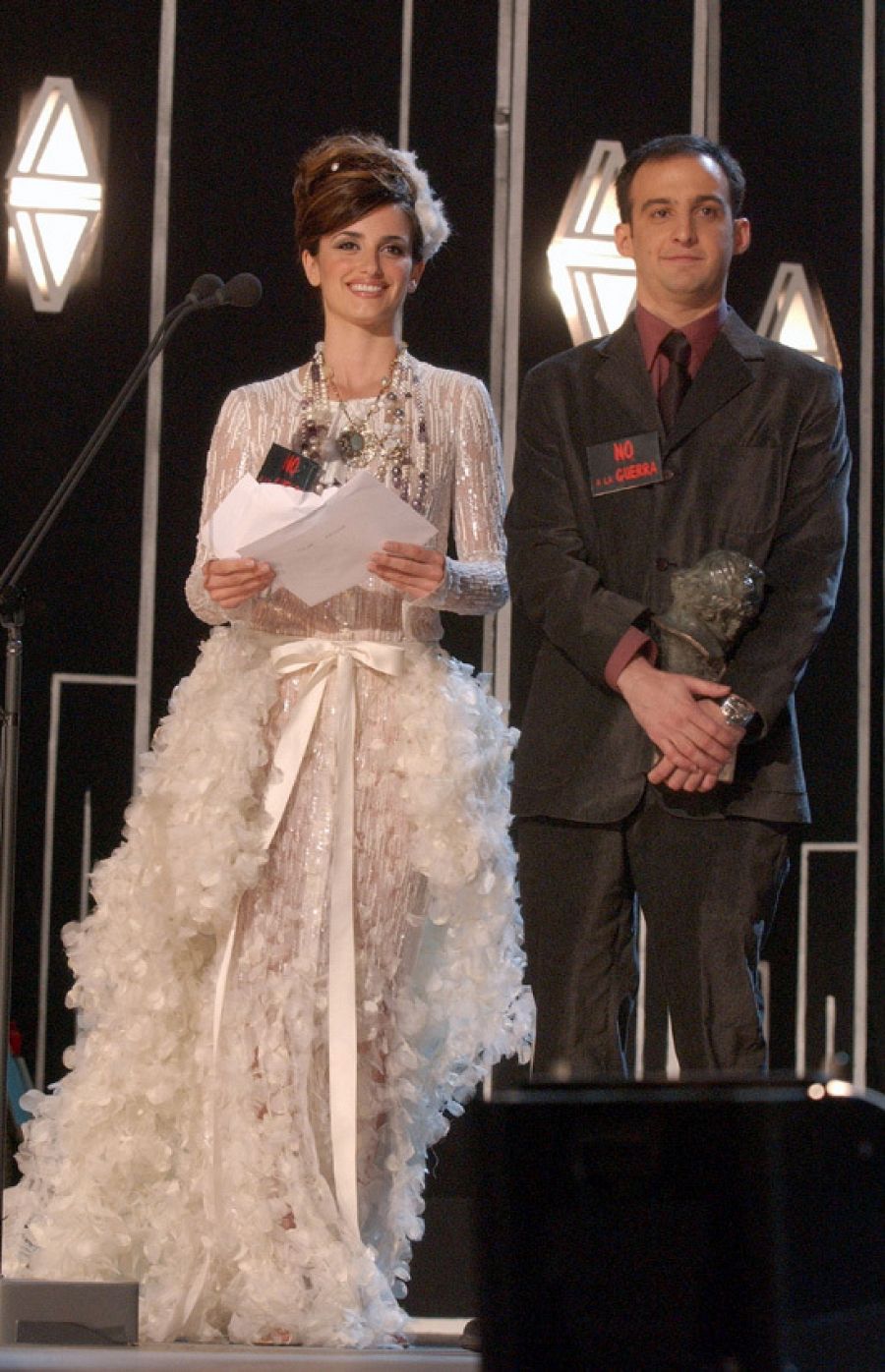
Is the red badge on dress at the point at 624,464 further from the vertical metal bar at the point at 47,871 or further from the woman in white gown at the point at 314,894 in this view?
the vertical metal bar at the point at 47,871

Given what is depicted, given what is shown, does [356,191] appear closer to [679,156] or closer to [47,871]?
[679,156]

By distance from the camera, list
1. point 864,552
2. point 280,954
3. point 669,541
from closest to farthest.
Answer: point 669,541 → point 280,954 → point 864,552

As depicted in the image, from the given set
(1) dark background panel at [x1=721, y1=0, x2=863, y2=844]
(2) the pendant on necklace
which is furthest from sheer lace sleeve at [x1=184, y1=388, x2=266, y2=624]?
(1) dark background panel at [x1=721, y1=0, x2=863, y2=844]

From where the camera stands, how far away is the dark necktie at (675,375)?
2.75 meters

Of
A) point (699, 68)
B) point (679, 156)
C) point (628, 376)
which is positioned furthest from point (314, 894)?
point (699, 68)

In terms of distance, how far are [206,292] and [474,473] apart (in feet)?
1.57

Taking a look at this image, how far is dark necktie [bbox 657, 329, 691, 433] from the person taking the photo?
2.75m

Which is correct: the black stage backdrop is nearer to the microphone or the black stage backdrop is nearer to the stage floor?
the microphone

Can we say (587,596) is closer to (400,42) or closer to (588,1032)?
(588,1032)

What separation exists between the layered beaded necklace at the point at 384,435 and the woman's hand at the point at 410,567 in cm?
20

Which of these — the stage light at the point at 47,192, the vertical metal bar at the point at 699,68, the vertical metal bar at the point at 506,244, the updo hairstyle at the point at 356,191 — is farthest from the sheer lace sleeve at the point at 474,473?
the vertical metal bar at the point at 699,68

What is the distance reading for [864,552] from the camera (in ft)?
13.0

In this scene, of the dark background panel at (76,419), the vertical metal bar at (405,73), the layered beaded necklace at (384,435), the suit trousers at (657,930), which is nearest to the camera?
the suit trousers at (657,930)

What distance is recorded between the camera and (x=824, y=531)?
8.89ft
